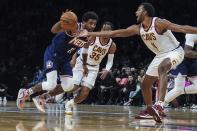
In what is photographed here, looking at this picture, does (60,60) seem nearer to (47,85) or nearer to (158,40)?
(47,85)

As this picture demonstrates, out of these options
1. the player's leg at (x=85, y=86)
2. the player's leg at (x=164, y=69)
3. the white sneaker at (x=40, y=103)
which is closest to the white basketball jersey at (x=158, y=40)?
the player's leg at (x=164, y=69)

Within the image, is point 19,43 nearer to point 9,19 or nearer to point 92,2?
point 9,19

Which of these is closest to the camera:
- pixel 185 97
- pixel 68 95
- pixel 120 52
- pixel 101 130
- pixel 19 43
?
pixel 101 130

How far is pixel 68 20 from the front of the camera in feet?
24.2

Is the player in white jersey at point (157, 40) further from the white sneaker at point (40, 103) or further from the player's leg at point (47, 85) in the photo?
the white sneaker at point (40, 103)

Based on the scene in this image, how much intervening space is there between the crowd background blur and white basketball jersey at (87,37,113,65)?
20.9 feet

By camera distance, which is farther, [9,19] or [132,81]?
[9,19]

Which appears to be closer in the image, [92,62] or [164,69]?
[164,69]

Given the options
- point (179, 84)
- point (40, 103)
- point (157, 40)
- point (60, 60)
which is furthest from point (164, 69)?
point (40, 103)

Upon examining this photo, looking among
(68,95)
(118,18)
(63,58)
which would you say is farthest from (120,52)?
(63,58)

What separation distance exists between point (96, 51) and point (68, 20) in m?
2.52

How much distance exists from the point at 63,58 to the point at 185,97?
7737 mm

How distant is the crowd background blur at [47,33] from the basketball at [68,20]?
8.84 m

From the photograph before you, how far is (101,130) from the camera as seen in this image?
4.95 m
